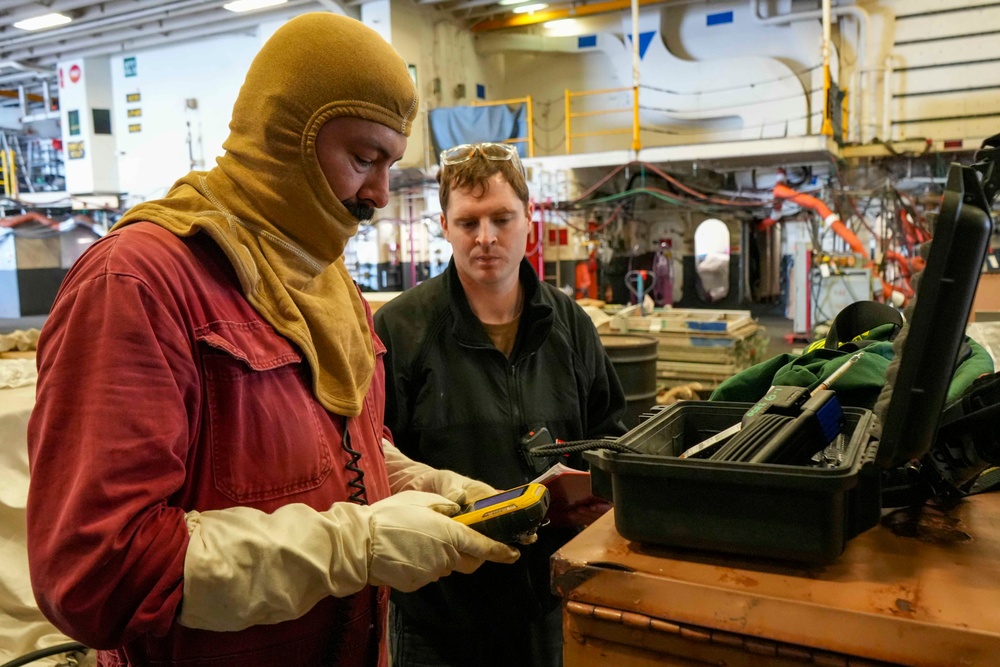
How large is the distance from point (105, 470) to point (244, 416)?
233 mm

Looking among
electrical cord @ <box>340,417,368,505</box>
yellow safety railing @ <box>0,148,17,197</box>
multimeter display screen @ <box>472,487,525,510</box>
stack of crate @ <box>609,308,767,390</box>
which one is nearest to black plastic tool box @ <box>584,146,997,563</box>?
multimeter display screen @ <box>472,487,525,510</box>

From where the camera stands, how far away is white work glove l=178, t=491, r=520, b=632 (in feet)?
3.28

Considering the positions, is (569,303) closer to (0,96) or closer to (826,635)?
(826,635)

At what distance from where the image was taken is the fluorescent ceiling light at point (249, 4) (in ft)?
36.1

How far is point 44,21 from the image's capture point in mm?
11867

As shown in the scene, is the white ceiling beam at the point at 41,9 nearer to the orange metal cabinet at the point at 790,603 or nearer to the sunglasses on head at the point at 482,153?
the sunglasses on head at the point at 482,153

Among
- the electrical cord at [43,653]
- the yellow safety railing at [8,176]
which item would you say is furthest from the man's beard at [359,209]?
the yellow safety railing at [8,176]

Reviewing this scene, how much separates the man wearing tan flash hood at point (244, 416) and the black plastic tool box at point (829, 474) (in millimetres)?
405

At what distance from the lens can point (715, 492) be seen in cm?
87

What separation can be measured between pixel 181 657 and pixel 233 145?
832 millimetres

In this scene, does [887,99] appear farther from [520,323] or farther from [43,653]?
[43,653]

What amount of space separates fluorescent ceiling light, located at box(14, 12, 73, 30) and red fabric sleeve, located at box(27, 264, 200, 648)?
13.5 m

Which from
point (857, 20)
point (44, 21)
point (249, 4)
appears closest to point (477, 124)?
point (249, 4)

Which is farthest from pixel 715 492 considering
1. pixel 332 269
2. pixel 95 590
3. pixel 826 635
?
pixel 332 269
